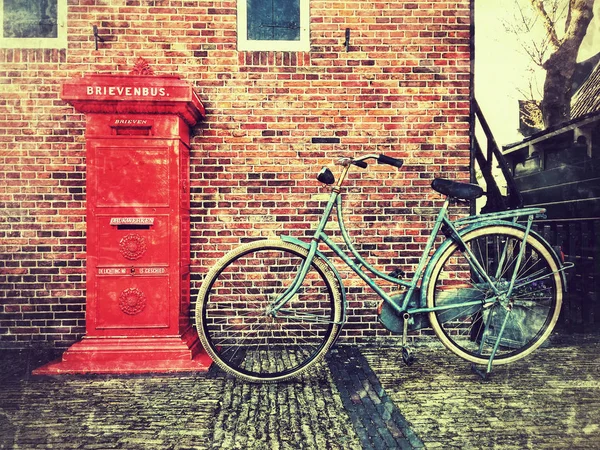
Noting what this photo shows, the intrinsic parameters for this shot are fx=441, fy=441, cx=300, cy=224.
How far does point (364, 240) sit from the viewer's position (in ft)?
13.9

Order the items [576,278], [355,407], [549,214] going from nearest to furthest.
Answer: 1. [355,407]
2. [576,278]
3. [549,214]

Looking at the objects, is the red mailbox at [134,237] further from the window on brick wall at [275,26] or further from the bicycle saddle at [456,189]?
the bicycle saddle at [456,189]

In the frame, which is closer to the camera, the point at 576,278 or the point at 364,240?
the point at 364,240

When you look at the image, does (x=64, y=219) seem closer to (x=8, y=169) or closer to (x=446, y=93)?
(x=8, y=169)

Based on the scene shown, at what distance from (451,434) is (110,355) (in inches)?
Result: 99.5

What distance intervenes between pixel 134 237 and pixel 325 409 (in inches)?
77.2

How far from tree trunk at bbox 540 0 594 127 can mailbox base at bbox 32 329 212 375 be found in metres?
4.86

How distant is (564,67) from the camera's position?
5.77 m

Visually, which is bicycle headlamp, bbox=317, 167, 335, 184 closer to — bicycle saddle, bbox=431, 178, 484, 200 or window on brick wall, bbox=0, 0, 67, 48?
bicycle saddle, bbox=431, 178, 484, 200

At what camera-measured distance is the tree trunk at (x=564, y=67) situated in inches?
183

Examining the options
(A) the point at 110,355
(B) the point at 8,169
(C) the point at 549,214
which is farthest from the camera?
(C) the point at 549,214

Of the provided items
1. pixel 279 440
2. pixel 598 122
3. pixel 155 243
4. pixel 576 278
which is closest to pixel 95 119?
pixel 155 243

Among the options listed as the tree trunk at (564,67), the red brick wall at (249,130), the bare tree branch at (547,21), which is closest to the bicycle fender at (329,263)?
the red brick wall at (249,130)

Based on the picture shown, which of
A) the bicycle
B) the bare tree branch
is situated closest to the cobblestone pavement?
the bicycle
